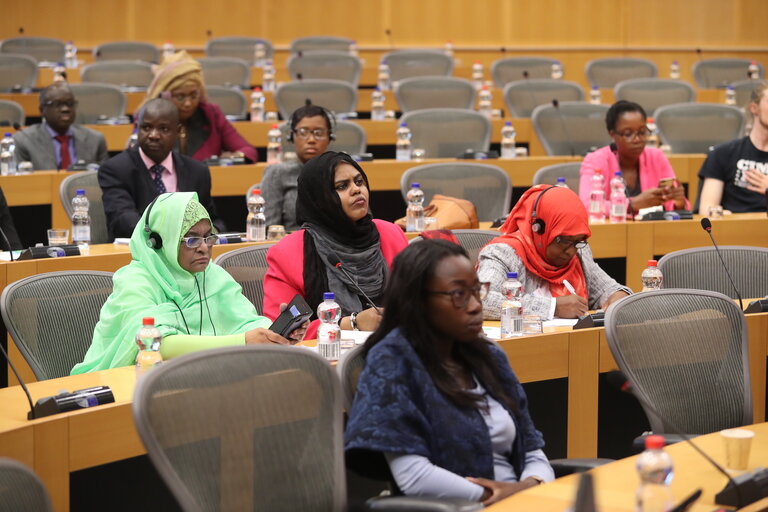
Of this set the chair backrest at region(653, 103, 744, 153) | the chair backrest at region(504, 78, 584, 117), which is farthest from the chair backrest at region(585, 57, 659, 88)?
the chair backrest at region(653, 103, 744, 153)

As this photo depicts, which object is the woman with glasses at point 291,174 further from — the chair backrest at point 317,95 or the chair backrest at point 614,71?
the chair backrest at point 614,71

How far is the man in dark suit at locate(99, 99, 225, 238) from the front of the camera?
4734 mm

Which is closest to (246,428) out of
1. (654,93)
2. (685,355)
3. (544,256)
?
(685,355)

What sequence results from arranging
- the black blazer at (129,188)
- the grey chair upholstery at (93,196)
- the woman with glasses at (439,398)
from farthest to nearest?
the grey chair upholstery at (93,196) → the black blazer at (129,188) → the woman with glasses at (439,398)

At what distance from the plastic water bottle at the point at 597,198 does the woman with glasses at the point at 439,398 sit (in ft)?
8.52

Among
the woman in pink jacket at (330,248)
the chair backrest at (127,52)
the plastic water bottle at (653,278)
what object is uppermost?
the chair backrest at (127,52)

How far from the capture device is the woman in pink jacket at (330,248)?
A: 352 centimetres

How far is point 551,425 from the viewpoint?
11.0 ft

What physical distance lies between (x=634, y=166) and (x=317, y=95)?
2566mm

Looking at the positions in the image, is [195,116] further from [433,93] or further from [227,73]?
[227,73]

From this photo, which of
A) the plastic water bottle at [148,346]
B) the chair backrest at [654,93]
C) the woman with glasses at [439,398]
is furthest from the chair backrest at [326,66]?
the woman with glasses at [439,398]

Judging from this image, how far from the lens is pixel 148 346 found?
298cm

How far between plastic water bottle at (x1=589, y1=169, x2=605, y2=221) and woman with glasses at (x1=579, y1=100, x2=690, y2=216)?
0.04 metres

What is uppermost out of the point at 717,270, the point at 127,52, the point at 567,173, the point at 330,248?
the point at 127,52
